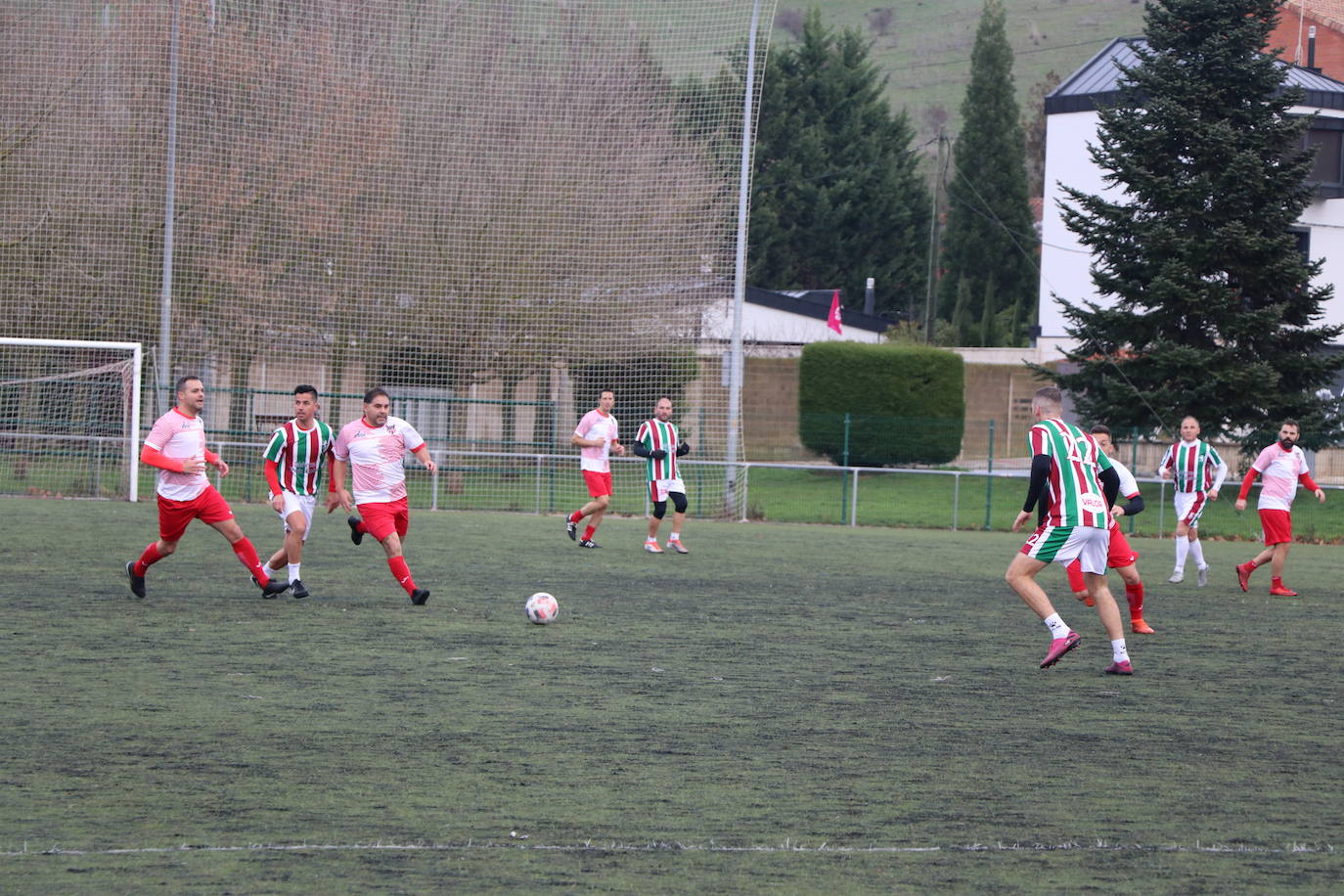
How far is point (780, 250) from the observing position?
2231 inches

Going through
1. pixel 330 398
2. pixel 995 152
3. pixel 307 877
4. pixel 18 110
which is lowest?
pixel 307 877

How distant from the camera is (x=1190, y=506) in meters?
15.1

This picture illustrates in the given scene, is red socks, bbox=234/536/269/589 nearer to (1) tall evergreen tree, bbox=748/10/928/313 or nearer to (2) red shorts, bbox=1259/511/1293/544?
(2) red shorts, bbox=1259/511/1293/544

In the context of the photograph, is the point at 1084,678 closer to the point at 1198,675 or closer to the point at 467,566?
the point at 1198,675

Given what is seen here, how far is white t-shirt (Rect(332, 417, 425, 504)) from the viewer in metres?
10.8

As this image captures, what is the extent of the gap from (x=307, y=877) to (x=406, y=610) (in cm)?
629

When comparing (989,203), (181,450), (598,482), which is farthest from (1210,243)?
(989,203)

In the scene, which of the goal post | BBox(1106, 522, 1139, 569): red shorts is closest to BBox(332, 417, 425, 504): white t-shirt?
BBox(1106, 522, 1139, 569): red shorts

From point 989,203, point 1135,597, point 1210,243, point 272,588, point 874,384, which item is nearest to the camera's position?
point 1135,597

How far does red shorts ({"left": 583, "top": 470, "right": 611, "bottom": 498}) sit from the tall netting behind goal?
6306 mm

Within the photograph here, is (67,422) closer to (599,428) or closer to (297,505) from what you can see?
(599,428)

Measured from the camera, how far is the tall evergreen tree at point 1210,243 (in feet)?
80.5

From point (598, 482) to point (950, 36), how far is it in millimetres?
148636

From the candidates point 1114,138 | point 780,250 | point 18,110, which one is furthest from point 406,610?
point 780,250
